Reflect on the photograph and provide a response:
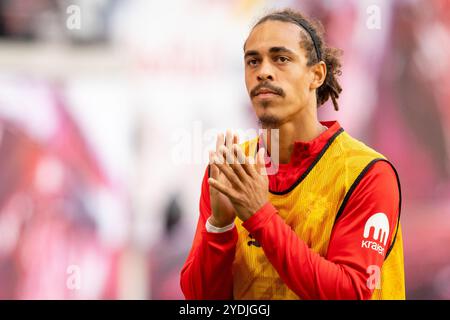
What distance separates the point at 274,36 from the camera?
194 cm

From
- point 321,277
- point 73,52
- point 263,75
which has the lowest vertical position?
point 321,277

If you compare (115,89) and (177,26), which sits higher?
(177,26)

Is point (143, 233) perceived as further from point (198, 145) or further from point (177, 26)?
point (177, 26)

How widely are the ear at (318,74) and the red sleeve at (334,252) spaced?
1.27 feet

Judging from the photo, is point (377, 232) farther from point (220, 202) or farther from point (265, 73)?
point (265, 73)

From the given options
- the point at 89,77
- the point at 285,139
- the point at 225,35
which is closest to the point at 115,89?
the point at 89,77

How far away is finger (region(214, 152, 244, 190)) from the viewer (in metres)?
1.74

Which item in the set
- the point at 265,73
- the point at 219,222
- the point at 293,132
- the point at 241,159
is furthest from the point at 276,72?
the point at 219,222

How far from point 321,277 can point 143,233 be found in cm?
193

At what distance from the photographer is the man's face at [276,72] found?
6.28ft

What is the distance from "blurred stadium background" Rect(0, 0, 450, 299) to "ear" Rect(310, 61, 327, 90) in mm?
1408

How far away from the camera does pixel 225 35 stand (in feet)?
11.9

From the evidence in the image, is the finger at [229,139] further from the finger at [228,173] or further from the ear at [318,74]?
the ear at [318,74]

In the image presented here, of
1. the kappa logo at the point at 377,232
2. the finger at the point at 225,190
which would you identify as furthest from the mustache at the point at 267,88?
the kappa logo at the point at 377,232
